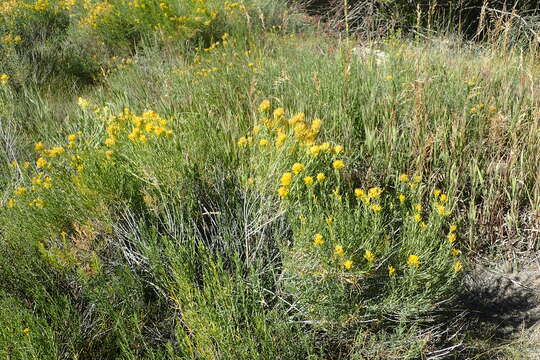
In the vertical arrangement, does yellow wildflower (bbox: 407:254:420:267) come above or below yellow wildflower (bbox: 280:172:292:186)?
below

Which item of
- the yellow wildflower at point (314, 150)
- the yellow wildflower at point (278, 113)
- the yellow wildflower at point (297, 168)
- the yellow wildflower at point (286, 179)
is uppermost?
the yellow wildflower at point (278, 113)

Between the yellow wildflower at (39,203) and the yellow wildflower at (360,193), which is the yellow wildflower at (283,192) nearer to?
the yellow wildflower at (360,193)

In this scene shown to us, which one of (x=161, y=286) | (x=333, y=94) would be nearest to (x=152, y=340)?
(x=161, y=286)

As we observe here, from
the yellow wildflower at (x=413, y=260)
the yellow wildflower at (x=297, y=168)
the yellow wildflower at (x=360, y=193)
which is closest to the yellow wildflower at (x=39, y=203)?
the yellow wildflower at (x=297, y=168)

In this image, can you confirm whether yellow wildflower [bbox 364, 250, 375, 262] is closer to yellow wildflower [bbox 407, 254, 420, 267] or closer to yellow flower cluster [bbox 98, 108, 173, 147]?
yellow wildflower [bbox 407, 254, 420, 267]

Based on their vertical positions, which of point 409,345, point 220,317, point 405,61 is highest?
point 405,61

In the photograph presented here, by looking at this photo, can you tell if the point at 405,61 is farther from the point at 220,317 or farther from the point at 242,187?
the point at 220,317

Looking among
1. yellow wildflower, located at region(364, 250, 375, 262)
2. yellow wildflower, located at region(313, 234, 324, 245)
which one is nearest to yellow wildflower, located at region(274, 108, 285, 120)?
yellow wildflower, located at region(313, 234, 324, 245)

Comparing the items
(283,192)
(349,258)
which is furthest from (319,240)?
(283,192)

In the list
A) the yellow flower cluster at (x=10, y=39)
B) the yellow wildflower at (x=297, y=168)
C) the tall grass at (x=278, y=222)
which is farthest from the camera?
the yellow flower cluster at (x=10, y=39)

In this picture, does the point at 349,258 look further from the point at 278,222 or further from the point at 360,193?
the point at 278,222

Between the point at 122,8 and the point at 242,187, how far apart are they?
16.9ft

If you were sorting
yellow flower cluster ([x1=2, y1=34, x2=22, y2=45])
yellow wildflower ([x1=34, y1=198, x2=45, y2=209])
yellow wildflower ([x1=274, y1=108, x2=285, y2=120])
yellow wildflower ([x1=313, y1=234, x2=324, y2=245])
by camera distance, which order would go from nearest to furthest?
1. yellow wildflower ([x1=313, y1=234, x2=324, y2=245])
2. yellow wildflower ([x1=274, y1=108, x2=285, y2=120])
3. yellow wildflower ([x1=34, y1=198, x2=45, y2=209])
4. yellow flower cluster ([x1=2, y1=34, x2=22, y2=45])

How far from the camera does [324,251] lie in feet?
5.89
